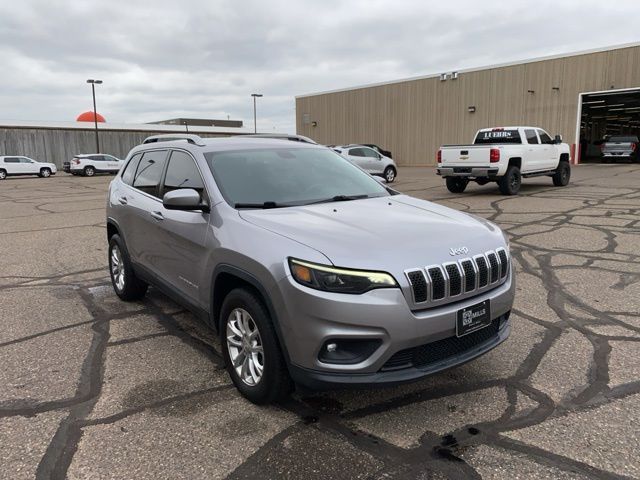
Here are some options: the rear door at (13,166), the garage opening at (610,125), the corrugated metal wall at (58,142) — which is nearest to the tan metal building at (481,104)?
the garage opening at (610,125)

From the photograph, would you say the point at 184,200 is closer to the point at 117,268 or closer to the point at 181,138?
the point at 181,138

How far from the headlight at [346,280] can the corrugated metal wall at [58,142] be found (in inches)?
1884

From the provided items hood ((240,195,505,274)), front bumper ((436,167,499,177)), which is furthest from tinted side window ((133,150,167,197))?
front bumper ((436,167,499,177))

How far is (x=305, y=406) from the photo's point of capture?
328cm

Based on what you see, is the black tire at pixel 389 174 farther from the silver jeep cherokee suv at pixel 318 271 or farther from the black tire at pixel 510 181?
the silver jeep cherokee suv at pixel 318 271

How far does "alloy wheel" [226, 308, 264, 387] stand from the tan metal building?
28413 millimetres

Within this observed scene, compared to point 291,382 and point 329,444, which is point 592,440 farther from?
point 291,382

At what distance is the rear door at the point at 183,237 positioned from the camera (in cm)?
371

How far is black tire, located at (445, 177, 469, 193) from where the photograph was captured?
51.7 ft

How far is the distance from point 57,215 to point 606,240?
487 inches

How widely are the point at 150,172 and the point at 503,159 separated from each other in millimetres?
11434

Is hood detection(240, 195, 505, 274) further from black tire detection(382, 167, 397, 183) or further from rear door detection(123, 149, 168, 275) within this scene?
black tire detection(382, 167, 397, 183)

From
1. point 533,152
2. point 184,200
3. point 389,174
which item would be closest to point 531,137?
point 533,152

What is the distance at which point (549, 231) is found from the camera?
29.4 ft
